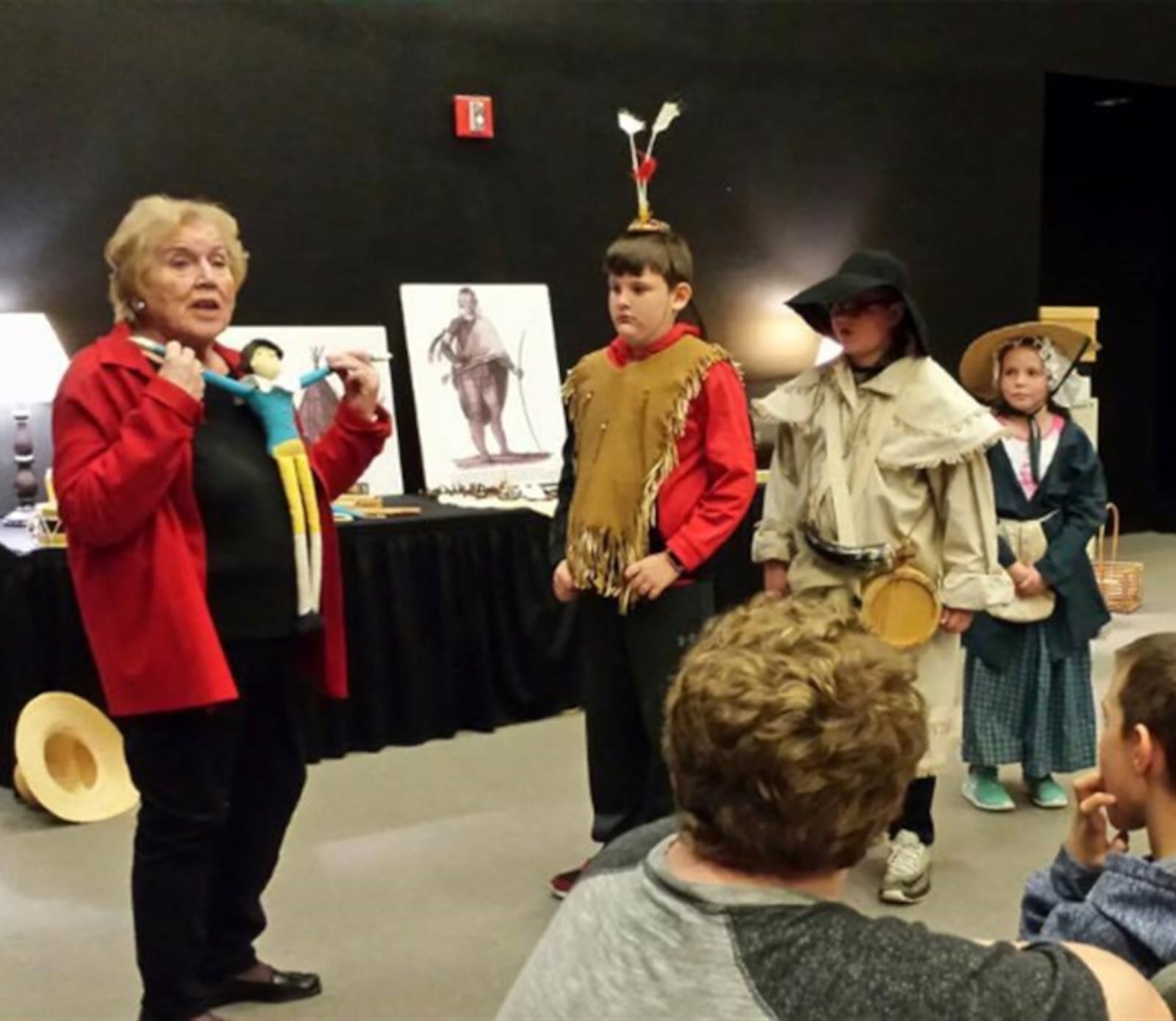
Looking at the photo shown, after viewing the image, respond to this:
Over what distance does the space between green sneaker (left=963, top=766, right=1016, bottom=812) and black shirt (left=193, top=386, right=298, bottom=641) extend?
6.78 feet

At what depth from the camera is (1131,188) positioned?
27.5 feet

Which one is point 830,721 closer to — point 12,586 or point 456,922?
point 456,922

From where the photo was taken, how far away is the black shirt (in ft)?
6.51

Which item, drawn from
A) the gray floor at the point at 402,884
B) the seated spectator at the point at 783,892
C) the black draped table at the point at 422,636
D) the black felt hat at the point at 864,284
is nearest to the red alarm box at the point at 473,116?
the black draped table at the point at 422,636

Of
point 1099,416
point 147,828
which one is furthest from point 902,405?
point 1099,416

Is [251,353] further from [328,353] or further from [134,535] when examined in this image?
[328,353]

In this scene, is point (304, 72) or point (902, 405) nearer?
point (902, 405)

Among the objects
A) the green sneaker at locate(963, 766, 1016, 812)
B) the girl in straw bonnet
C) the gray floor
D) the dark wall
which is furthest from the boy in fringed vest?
the dark wall

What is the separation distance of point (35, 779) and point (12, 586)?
0.50 m

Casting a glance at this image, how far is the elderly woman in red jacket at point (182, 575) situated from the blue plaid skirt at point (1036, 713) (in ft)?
6.21

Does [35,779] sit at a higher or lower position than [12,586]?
lower

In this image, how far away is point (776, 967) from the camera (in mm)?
853

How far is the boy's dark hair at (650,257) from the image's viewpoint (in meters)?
2.48

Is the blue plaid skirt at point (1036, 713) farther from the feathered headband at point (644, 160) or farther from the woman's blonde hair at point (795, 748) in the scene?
the woman's blonde hair at point (795, 748)
